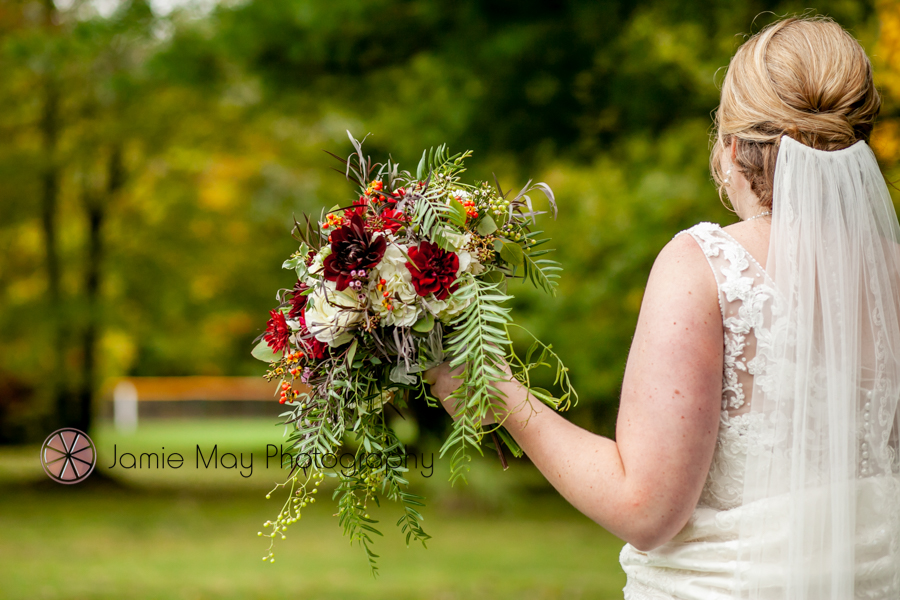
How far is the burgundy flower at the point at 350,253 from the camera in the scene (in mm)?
1896

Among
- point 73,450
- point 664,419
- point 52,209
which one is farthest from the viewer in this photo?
point 52,209

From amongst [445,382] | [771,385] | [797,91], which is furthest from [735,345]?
[445,382]

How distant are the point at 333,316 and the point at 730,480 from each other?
0.96 m

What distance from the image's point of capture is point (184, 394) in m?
41.8

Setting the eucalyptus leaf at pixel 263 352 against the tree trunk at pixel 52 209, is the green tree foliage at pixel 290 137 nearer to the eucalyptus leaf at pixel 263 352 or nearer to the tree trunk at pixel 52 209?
the tree trunk at pixel 52 209

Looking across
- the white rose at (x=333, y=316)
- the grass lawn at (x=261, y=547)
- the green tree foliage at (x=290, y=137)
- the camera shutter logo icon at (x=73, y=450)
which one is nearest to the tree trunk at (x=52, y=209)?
the green tree foliage at (x=290, y=137)

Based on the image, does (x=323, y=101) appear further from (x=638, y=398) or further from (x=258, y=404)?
(x=258, y=404)

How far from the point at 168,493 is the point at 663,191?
10852mm

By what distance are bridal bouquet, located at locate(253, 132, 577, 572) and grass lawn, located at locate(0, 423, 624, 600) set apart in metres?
6.65

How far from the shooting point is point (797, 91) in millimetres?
1710

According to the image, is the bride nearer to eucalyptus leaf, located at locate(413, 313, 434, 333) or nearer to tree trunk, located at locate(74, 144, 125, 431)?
eucalyptus leaf, located at locate(413, 313, 434, 333)

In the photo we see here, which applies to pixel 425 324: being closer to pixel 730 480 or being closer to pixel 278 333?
pixel 278 333

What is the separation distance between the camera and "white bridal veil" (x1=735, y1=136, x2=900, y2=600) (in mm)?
1729

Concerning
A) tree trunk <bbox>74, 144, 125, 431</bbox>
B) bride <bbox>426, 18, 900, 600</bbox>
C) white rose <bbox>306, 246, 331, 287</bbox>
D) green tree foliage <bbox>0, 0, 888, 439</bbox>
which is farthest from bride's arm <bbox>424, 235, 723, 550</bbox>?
tree trunk <bbox>74, 144, 125, 431</bbox>
